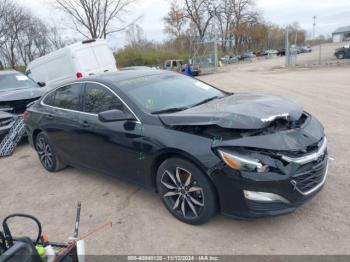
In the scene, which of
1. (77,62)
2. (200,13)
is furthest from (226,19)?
(77,62)

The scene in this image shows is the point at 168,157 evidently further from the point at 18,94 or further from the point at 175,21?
the point at 175,21

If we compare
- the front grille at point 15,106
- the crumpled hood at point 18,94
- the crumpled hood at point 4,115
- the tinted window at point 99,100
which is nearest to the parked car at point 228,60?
the crumpled hood at point 18,94

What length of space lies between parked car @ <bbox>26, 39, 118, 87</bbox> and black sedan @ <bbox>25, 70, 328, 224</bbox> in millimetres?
7479

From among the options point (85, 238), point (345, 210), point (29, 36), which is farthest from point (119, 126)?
point (29, 36)

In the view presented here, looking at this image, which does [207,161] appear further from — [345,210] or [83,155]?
[83,155]

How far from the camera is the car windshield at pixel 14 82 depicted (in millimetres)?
9348

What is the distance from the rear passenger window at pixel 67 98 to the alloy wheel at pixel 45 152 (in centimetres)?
68

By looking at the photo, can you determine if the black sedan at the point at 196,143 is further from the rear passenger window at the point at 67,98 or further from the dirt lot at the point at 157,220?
the dirt lot at the point at 157,220

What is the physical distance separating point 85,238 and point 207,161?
1.57 meters

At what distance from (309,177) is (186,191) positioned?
122 cm

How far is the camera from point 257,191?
2.99 metres

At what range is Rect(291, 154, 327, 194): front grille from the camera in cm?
303

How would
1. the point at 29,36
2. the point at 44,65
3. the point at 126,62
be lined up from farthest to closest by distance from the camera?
the point at 29,36, the point at 126,62, the point at 44,65

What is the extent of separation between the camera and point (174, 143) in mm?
3348
